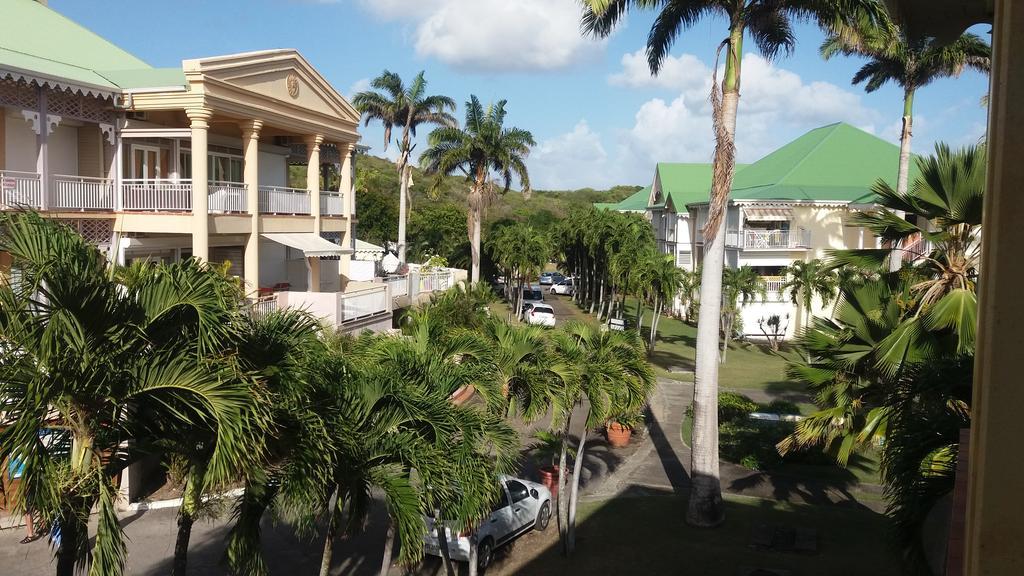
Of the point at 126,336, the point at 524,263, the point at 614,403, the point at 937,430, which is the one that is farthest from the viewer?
the point at 524,263

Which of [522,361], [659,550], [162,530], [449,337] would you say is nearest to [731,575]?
[659,550]

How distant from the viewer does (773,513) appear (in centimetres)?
1566

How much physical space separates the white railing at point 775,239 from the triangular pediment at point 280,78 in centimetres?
2320

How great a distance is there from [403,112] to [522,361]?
Answer: 3681cm

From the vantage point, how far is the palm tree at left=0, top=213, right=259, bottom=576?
5129mm

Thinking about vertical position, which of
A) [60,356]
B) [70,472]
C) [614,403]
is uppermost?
[60,356]

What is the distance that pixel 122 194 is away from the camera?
19.7m

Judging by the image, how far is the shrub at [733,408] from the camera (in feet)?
73.5

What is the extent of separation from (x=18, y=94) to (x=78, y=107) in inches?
71.8

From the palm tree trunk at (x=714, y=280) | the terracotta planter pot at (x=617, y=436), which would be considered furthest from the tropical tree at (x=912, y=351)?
the terracotta planter pot at (x=617, y=436)

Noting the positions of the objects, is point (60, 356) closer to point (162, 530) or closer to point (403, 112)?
point (162, 530)

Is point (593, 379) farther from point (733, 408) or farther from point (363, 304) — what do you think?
point (363, 304)

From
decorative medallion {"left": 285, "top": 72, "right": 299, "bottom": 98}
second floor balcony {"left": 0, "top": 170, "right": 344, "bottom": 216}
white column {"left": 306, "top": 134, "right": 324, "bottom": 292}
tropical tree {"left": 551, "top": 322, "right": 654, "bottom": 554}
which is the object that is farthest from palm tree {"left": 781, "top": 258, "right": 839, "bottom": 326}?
second floor balcony {"left": 0, "top": 170, "right": 344, "bottom": 216}

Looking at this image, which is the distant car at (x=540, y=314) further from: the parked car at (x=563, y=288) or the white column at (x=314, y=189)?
the parked car at (x=563, y=288)
